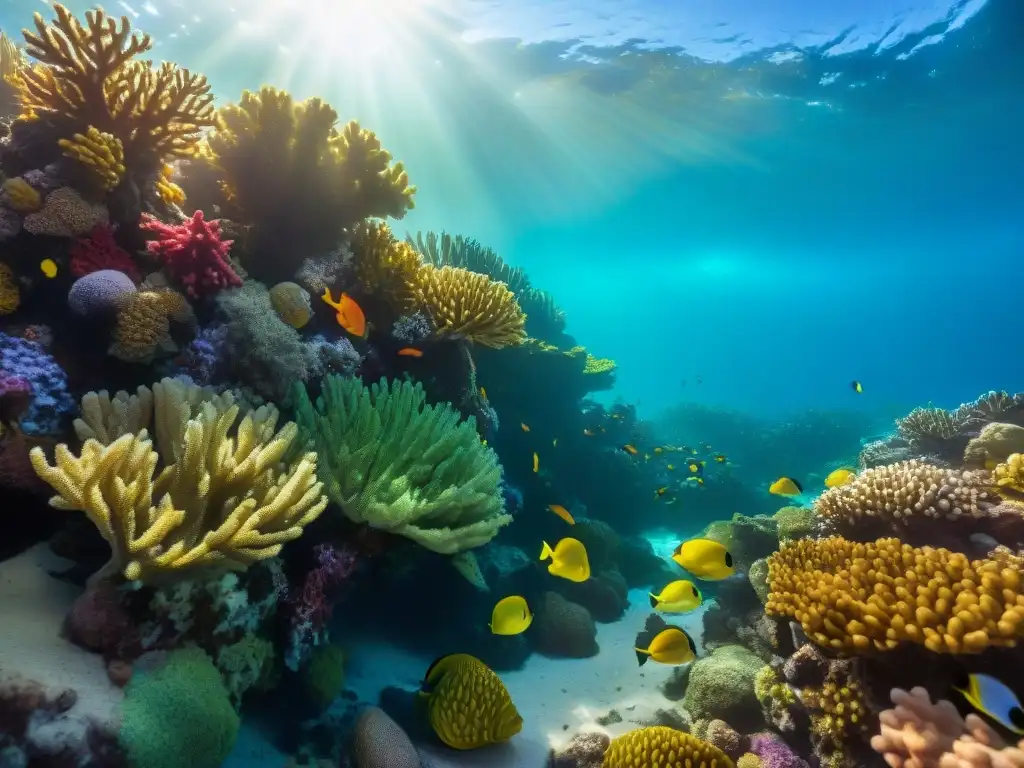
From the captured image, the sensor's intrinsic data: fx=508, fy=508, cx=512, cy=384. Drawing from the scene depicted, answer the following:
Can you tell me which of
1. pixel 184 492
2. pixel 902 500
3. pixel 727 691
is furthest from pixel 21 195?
pixel 902 500

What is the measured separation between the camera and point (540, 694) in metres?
6.06

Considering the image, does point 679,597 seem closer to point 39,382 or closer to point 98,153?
point 39,382

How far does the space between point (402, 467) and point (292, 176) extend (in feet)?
11.1

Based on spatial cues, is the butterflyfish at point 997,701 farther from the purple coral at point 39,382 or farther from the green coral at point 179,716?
the purple coral at point 39,382

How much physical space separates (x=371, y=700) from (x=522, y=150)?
2568cm

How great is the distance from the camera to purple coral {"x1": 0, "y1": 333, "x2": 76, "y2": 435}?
11.3 feet

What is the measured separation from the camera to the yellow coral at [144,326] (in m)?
→ 3.94

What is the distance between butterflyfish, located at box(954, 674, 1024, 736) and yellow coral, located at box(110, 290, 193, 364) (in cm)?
545

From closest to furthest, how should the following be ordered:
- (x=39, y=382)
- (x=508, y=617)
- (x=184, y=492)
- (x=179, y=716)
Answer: (x=179, y=716)
(x=184, y=492)
(x=39, y=382)
(x=508, y=617)

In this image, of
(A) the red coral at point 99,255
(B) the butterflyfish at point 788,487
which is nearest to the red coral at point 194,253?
(A) the red coral at point 99,255

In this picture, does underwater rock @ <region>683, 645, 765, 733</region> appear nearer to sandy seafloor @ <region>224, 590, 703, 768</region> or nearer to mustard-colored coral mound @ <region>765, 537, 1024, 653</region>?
sandy seafloor @ <region>224, 590, 703, 768</region>

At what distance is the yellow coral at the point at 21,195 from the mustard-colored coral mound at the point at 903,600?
6.80 metres

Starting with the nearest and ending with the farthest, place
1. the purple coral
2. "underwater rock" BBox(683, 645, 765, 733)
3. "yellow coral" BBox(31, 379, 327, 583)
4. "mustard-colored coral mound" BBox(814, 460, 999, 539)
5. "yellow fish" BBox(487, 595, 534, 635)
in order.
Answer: "yellow coral" BBox(31, 379, 327, 583), the purple coral, "yellow fish" BBox(487, 595, 534, 635), "mustard-colored coral mound" BBox(814, 460, 999, 539), "underwater rock" BBox(683, 645, 765, 733)

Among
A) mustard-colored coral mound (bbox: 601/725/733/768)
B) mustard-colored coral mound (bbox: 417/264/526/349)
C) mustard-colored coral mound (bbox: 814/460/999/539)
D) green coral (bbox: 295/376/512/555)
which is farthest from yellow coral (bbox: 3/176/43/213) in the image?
mustard-colored coral mound (bbox: 814/460/999/539)
